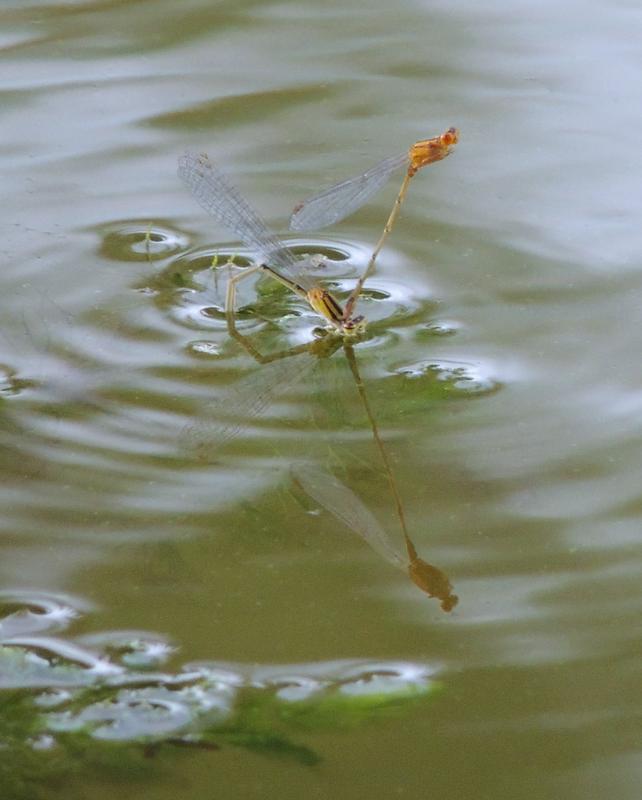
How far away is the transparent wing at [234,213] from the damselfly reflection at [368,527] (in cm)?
85

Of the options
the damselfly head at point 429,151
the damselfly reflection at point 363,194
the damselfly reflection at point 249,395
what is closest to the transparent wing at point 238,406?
the damselfly reflection at point 249,395

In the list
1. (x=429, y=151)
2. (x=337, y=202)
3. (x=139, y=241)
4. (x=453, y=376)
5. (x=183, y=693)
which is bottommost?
(x=183, y=693)

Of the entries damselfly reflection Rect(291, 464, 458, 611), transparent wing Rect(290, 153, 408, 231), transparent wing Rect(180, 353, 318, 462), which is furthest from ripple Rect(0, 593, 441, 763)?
transparent wing Rect(290, 153, 408, 231)

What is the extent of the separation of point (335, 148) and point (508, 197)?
25.0 inches

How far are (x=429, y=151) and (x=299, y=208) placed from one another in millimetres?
374

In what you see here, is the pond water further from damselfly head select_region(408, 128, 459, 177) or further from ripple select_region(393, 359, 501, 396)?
damselfly head select_region(408, 128, 459, 177)

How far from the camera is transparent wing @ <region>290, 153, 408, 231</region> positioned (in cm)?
358

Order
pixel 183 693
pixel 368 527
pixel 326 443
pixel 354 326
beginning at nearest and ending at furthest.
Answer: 1. pixel 183 693
2. pixel 368 527
3. pixel 326 443
4. pixel 354 326

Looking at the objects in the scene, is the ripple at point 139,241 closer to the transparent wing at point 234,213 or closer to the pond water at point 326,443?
the pond water at point 326,443

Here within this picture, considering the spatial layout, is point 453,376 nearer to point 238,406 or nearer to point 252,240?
point 238,406

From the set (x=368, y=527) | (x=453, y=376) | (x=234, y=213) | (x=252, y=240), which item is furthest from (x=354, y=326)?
(x=368, y=527)

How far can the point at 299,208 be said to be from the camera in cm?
358

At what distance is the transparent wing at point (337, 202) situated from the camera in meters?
3.58

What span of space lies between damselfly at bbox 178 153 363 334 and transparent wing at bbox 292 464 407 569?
2.10 feet
